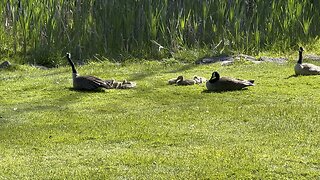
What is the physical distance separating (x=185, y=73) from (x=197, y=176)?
21.2ft

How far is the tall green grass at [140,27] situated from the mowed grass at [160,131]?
286 centimetres

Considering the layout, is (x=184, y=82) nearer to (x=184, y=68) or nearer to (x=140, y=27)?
(x=184, y=68)

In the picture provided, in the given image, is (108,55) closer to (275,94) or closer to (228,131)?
(275,94)

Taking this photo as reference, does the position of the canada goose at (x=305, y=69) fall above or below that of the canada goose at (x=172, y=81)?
above

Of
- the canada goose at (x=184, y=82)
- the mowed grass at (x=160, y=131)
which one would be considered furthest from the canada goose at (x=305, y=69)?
the canada goose at (x=184, y=82)

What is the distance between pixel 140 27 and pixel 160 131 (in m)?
7.13

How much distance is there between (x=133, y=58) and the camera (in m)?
13.2

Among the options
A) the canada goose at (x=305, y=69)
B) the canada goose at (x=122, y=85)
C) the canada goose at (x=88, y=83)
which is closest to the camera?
the canada goose at (x=88, y=83)

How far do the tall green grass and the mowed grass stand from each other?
9.39ft

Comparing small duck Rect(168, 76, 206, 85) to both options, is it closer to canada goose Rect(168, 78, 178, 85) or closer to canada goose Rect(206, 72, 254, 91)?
canada goose Rect(168, 78, 178, 85)

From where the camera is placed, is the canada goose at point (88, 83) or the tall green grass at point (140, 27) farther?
the tall green grass at point (140, 27)

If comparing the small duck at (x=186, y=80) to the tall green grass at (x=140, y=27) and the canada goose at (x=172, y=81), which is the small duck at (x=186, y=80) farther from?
the tall green grass at (x=140, y=27)

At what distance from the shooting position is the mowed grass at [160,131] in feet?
17.7

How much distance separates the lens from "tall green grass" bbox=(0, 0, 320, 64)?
44.1ft
